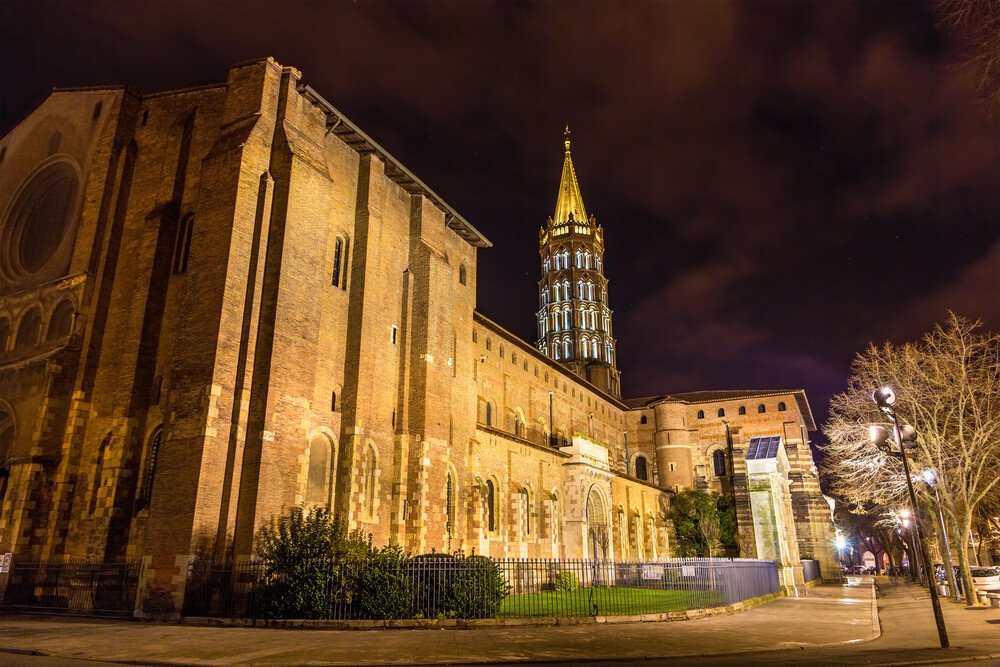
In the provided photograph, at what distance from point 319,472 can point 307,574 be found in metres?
6.34

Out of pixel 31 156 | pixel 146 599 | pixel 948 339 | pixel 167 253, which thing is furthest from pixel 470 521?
pixel 31 156

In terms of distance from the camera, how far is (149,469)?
66.9 feet

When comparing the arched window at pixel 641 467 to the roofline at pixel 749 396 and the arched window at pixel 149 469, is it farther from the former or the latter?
the arched window at pixel 149 469

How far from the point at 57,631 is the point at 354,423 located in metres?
10.2

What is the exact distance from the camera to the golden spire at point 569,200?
254 feet

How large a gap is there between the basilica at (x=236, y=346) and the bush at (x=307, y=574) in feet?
6.06

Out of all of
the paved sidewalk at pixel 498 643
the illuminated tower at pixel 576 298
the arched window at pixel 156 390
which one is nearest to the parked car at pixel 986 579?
the paved sidewalk at pixel 498 643

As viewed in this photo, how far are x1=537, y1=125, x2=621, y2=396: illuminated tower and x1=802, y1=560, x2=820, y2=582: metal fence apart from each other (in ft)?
87.0

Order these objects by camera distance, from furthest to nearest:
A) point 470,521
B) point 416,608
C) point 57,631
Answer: point 470,521 → point 416,608 → point 57,631

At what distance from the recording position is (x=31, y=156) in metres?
28.3

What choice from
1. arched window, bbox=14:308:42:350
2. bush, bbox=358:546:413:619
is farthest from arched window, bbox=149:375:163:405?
bush, bbox=358:546:413:619

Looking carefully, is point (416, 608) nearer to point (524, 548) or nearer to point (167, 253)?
point (167, 253)

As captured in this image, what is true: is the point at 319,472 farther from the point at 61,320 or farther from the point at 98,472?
the point at 61,320

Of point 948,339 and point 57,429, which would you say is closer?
point 57,429
